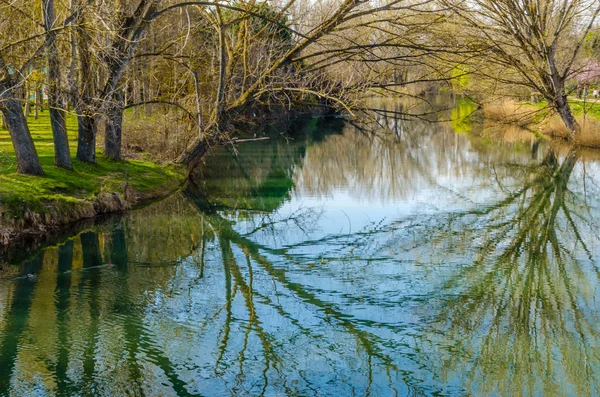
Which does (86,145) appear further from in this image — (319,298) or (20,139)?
(319,298)

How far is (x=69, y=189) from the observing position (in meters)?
15.2

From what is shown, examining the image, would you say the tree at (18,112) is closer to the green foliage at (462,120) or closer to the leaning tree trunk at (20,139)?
the leaning tree trunk at (20,139)

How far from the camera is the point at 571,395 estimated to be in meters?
7.21

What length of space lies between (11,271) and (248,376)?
5.48 m

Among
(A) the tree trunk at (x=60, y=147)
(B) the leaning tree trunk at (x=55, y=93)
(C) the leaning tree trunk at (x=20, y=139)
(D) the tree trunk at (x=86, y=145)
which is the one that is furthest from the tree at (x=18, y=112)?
(D) the tree trunk at (x=86, y=145)

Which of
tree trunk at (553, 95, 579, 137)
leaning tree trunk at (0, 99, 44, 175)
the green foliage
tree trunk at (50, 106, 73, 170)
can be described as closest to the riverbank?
tree trunk at (553, 95, 579, 137)

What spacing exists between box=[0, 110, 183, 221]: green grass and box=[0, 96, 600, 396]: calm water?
0.88 m

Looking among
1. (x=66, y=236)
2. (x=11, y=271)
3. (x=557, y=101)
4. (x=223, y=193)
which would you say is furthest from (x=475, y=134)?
(x=11, y=271)

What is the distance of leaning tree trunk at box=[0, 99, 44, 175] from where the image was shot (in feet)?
48.5

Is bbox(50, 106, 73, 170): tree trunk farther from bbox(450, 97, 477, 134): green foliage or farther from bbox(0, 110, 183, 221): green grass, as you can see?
bbox(450, 97, 477, 134): green foliage

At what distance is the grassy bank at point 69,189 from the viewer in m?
13.3

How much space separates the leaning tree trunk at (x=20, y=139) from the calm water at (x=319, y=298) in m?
1.94

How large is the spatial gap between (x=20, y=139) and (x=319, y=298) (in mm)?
7875

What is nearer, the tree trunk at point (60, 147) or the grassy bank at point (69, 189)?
the grassy bank at point (69, 189)
